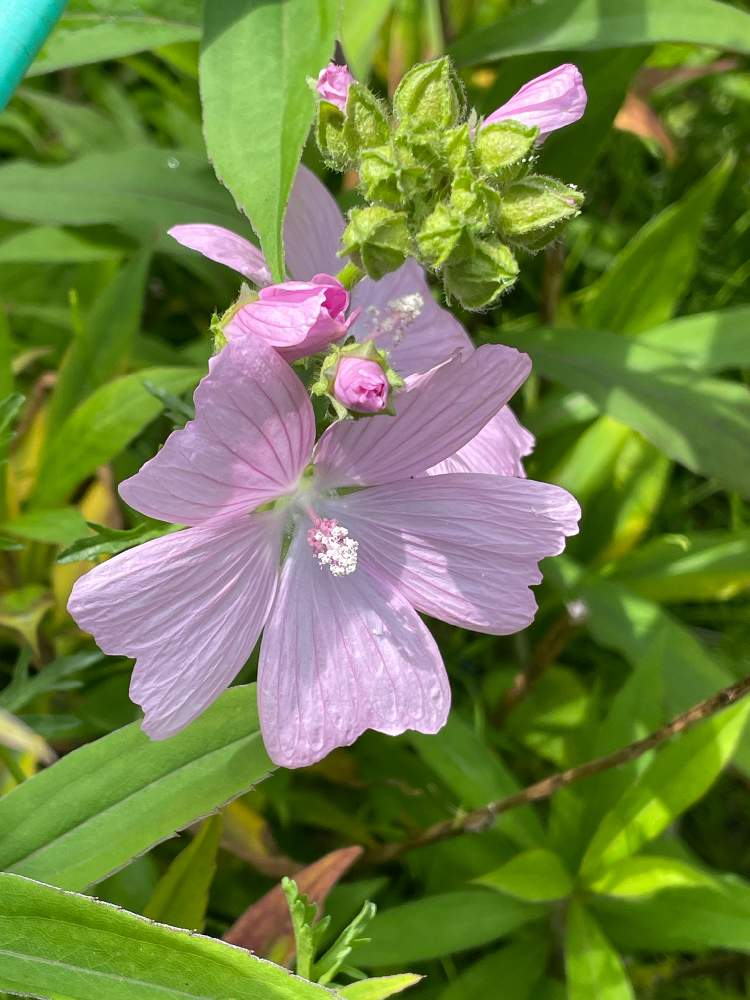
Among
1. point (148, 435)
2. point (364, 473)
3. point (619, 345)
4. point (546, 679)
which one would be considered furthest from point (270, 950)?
point (619, 345)

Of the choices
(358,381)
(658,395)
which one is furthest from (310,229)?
(658,395)

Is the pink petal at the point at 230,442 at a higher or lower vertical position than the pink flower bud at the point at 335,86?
lower

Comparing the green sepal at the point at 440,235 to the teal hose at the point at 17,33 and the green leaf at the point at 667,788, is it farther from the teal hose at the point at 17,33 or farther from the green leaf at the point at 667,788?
the green leaf at the point at 667,788

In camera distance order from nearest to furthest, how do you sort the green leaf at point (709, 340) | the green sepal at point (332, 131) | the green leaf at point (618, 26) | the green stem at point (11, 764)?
the green sepal at point (332, 131) → the green stem at point (11, 764) → the green leaf at point (618, 26) → the green leaf at point (709, 340)

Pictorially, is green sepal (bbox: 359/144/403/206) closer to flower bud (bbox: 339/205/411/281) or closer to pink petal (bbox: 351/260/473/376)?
flower bud (bbox: 339/205/411/281)

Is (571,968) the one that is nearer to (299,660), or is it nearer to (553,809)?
(553,809)

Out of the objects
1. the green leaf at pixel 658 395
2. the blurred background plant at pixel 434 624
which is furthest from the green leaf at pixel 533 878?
the green leaf at pixel 658 395
